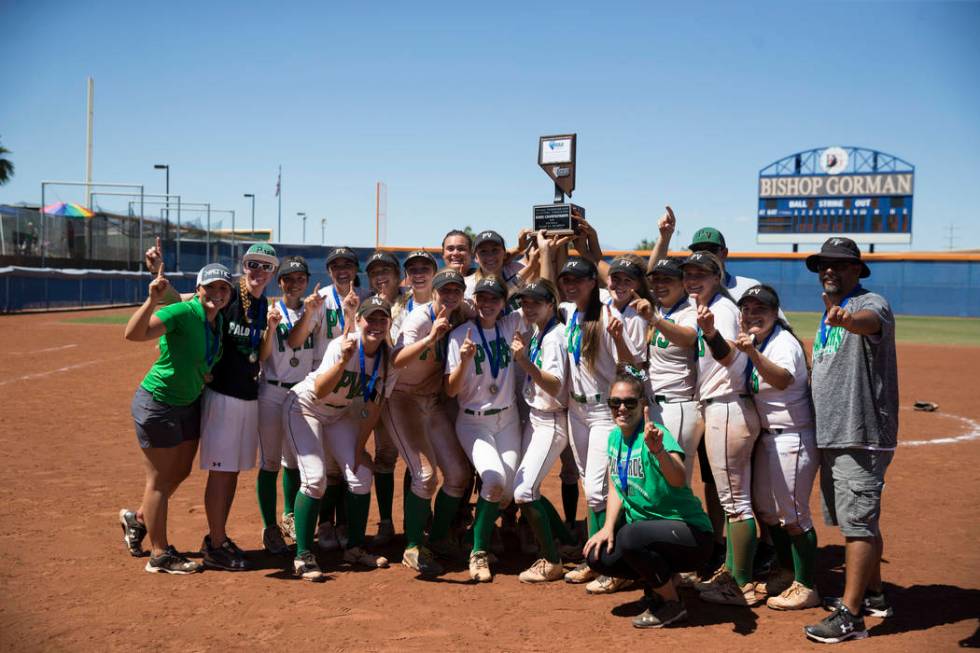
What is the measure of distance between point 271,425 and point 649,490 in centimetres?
261

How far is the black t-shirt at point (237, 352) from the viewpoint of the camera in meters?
5.18

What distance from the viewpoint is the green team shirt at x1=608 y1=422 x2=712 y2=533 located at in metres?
4.44

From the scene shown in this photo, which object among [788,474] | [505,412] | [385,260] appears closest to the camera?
[788,474]

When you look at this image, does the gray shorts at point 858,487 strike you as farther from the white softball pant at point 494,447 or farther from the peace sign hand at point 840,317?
the white softball pant at point 494,447

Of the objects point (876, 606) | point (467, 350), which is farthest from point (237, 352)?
point (876, 606)

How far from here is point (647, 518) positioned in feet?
14.8

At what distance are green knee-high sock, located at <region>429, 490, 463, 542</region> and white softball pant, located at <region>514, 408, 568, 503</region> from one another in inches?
20.5

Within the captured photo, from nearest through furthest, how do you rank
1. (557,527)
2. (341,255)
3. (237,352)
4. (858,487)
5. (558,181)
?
1. (858,487)
2. (237,352)
3. (557,527)
4. (341,255)
5. (558,181)

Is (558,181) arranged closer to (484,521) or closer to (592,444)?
(592,444)

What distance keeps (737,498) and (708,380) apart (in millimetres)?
705

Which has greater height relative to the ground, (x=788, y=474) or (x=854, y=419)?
(x=854, y=419)

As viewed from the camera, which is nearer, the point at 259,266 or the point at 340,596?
the point at 340,596

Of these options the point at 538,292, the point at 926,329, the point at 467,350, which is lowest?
the point at 926,329

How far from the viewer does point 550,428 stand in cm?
524
